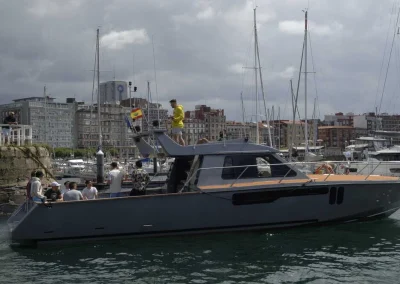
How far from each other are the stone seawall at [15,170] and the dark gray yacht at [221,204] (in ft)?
28.2

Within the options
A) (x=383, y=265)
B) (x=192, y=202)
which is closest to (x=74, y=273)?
(x=192, y=202)

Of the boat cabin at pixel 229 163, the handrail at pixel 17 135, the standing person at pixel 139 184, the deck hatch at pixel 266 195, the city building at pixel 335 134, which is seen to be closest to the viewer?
the deck hatch at pixel 266 195

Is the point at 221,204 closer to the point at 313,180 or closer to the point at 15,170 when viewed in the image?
the point at 313,180

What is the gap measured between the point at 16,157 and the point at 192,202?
38.5ft

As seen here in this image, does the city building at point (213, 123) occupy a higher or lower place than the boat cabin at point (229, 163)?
higher

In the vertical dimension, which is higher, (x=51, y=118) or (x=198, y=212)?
(x=51, y=118)

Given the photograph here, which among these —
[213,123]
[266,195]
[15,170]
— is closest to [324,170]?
[266,195]

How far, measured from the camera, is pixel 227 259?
1205cm

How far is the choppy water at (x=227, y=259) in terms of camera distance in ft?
35.1

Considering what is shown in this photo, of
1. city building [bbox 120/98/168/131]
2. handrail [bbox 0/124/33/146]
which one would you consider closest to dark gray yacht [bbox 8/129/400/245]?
city building [bbox 120/98/168/131]

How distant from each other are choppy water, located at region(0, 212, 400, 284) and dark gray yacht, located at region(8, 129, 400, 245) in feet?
1.17

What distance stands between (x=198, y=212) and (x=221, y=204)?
25.7 inches

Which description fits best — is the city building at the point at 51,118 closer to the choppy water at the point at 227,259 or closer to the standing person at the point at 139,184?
the standing person at the point at 139,184

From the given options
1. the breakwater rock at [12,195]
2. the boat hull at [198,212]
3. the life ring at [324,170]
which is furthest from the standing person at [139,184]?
the breakwater rock at [12,195]
